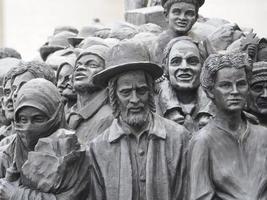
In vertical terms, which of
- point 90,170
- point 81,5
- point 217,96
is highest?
point 217,96

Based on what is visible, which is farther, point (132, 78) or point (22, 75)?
point (22, 75)

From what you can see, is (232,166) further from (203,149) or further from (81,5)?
(81,5)

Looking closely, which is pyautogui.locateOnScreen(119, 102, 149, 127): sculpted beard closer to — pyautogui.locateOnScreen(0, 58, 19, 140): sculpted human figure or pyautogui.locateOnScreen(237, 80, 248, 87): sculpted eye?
pyautogui.locateOnScreen(237, 80, 248, 87): sculpted eye

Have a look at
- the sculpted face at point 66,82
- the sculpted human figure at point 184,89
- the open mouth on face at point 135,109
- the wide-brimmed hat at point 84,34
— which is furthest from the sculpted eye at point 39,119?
the wide-brimmed hat at point 84,34

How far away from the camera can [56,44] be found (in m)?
11.6

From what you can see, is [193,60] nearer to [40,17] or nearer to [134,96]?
[134,96]

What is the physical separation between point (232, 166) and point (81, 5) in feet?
32.8

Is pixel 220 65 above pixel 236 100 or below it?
above

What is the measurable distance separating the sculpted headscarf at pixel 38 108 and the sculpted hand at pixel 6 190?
0.17 m

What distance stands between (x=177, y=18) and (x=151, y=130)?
73.9 inches

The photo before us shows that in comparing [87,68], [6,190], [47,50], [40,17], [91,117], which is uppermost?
[87,68]

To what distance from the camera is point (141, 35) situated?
31.8ft

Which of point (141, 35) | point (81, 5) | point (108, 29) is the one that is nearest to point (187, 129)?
point (141, 35)

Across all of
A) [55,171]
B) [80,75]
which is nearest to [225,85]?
[55,171]
